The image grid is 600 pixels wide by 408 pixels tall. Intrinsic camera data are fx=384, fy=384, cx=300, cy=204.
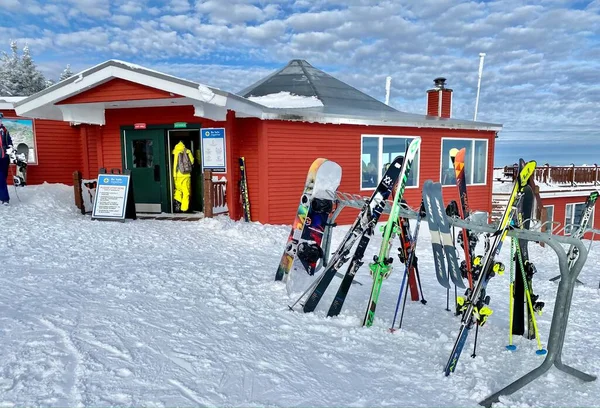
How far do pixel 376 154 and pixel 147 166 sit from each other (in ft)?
20.0

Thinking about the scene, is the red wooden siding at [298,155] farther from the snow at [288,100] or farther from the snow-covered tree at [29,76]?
the snow-covered tree at [29,76]

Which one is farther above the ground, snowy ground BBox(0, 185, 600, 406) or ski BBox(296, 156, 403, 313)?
ski BBox(296, 156, 403, 313)

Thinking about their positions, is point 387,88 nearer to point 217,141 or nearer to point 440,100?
point 440,100

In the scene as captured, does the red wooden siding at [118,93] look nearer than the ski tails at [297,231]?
No

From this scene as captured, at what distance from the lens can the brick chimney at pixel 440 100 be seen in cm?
1532

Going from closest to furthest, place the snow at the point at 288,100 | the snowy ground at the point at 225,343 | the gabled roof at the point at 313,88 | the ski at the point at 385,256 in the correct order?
the snowy ground at the point at 225,343
the ski at the point at 385,256
the snow at the point at 288,100
the gabled roof at the point at 313,88

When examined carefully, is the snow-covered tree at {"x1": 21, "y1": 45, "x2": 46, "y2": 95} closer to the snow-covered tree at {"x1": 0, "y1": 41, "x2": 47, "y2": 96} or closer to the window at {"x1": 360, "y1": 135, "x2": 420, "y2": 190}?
the snow-covered tree at {"x1": 0, "y1": 41, "x2": 47, "y2": 96}

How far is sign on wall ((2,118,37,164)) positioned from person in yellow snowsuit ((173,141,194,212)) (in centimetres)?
496

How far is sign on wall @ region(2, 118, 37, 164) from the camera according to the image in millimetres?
10875

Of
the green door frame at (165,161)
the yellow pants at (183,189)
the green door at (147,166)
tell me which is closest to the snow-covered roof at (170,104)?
the green door frame at (165,161)

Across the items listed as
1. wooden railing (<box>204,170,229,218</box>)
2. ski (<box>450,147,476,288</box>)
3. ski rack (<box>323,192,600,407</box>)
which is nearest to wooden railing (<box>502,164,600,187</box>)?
wooden railing (<box>204,170,229,218</box>)

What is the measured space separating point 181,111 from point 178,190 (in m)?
1.89

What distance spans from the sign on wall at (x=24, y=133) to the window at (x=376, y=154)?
9457 millimetres

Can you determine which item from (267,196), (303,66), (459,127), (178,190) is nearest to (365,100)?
(303,66)
